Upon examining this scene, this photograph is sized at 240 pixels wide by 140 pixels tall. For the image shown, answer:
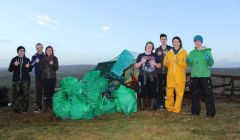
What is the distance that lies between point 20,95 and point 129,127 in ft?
12.9

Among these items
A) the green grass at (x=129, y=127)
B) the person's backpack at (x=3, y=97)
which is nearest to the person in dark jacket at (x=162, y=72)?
the green grass at (x=129, y=127)

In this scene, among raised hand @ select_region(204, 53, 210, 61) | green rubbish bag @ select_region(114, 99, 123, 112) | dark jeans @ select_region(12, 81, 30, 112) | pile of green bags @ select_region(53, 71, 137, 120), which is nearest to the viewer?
raised hand @ select_region(204, 53, 210, 61)

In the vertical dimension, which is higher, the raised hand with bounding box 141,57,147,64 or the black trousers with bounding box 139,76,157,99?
the raised hand with bounding box 141,57,147,64

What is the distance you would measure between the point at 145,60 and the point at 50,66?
8.32 ft

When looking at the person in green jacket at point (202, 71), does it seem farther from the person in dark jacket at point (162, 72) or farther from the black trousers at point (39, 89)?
the black trousers at point (39, 89)

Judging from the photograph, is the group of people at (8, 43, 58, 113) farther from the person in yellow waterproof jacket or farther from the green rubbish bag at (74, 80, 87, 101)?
the person in yellow waterproof jacket

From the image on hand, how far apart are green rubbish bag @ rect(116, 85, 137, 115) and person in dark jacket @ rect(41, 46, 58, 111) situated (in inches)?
77.4

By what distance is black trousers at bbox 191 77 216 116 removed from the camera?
331 inches

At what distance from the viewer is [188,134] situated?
264 inches

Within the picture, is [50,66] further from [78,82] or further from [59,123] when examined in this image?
[59,123]

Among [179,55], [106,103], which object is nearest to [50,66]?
[106,103]

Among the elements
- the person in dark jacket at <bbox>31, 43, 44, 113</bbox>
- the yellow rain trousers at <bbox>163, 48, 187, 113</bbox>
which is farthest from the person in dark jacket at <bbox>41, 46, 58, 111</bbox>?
the yellow rain trousers at <bbox>163, 48, 187, 113</bbox>

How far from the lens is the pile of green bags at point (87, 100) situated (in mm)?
8523

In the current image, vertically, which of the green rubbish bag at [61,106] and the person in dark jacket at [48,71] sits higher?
the person in dark jacket at [48,71]
